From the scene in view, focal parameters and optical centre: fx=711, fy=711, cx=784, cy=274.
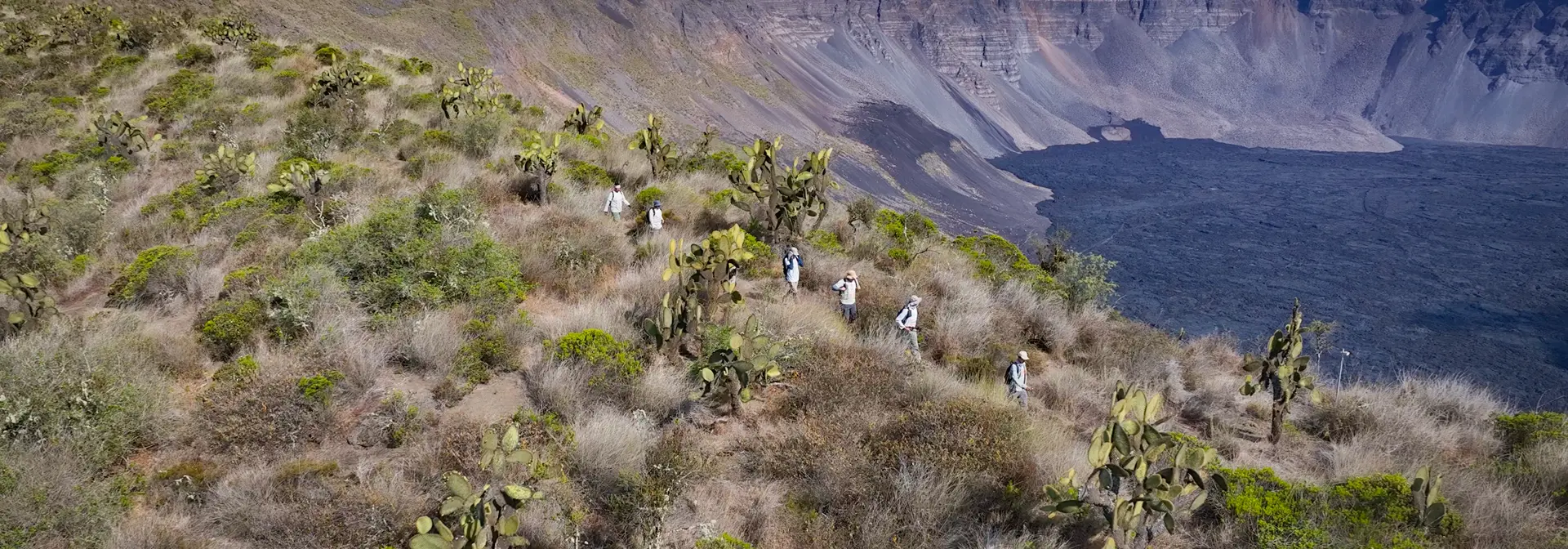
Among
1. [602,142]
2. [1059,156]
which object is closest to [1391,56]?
[1059,156]

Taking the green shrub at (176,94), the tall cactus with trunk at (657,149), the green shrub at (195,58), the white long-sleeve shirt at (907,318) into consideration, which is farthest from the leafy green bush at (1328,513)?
the green shrub at (195,58)

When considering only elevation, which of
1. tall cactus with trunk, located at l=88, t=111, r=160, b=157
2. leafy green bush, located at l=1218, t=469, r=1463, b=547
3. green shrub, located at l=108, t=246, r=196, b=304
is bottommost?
tall cactus with trunk, located at l=88, t=111, r=160, b=157

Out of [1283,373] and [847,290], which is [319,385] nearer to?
[847,290]

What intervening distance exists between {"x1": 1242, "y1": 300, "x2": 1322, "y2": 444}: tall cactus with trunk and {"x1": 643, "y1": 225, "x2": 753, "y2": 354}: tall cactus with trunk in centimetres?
535

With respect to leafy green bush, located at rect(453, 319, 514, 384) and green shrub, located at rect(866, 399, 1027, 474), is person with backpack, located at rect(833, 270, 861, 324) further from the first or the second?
leafy green bush, located at rect(453, 319, 514, 384)

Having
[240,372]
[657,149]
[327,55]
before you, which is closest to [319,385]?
[240,372]

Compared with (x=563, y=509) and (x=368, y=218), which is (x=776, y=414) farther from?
(x=368, y=218)

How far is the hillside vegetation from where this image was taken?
4391 millimetres

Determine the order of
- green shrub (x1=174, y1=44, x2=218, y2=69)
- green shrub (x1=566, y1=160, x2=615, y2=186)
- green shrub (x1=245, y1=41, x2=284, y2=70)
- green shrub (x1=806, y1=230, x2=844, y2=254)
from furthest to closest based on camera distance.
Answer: green shrub (x1=174, y1=44, x2=218, y2=69) → green shrub (x1=245, y1=41, x2=284, y2=70) → green shrub (x1=566, y1=160, x2=615, y2=186) → green shrub (x1=806, y1=230, x2=844, y2=254)

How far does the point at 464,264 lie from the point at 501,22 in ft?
123

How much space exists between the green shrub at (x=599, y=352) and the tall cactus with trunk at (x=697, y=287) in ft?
1.38

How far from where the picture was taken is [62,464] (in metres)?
4.19

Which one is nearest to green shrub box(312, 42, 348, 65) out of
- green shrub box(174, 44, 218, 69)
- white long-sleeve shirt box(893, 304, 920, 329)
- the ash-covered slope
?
green shrub box(174, 44, 218, 69)

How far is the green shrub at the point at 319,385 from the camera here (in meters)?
5.07
